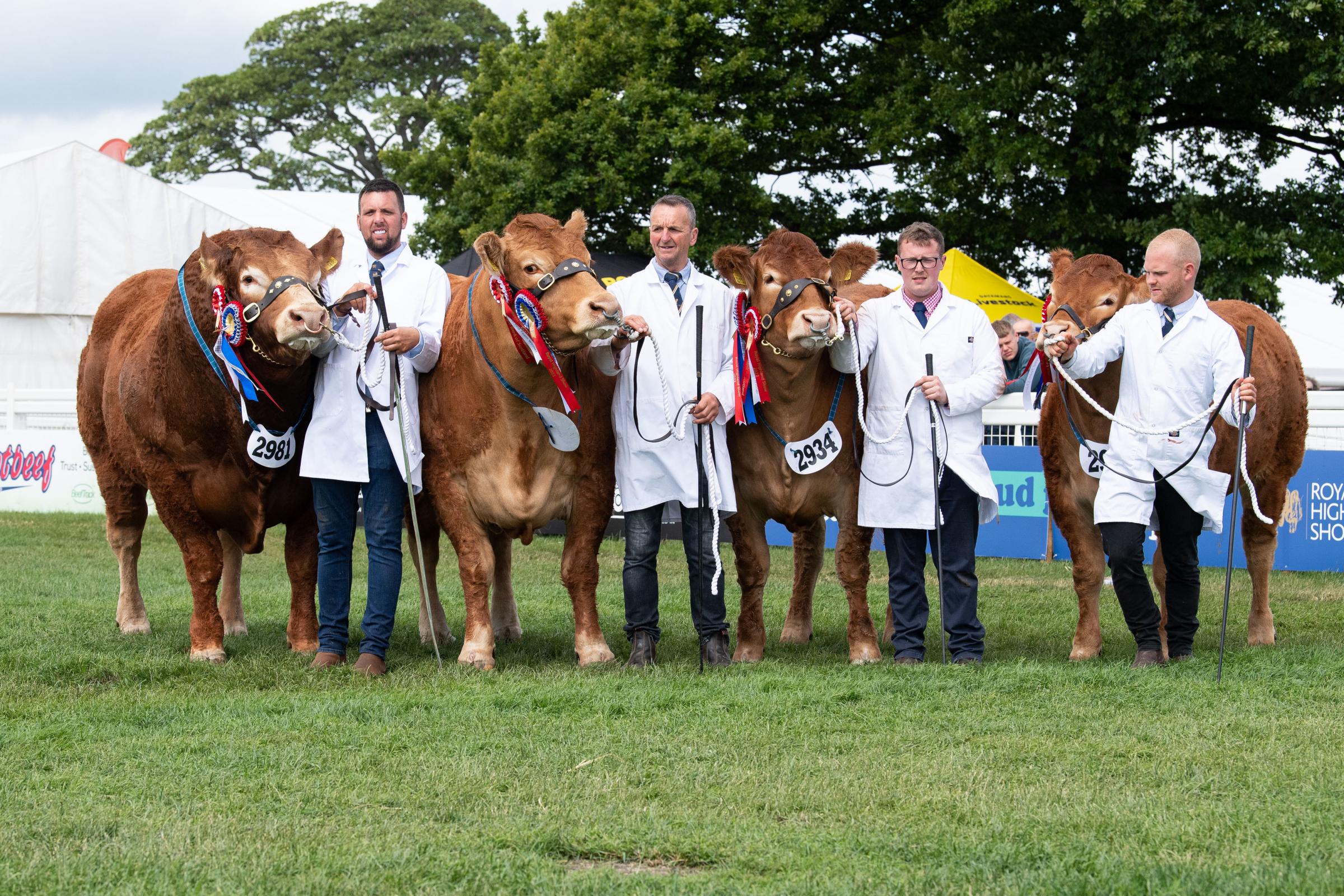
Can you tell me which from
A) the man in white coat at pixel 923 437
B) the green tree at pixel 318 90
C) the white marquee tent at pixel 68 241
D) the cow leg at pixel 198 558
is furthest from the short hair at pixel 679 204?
the green tree at pixel 318 90

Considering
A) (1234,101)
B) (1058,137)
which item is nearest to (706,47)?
(1058,137)

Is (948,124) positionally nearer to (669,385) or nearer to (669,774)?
(669,385)

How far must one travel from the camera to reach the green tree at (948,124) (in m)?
15.4

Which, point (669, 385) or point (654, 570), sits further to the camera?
point (654, 570)

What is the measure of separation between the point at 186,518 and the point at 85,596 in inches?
119

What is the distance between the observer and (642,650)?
22.1 feet

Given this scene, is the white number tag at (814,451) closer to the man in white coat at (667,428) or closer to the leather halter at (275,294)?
the man in white coat at (667,428)

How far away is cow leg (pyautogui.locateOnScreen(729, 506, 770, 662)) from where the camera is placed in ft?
23.0

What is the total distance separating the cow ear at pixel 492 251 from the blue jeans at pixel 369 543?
3.16ft

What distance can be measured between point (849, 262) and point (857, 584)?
1.62 m

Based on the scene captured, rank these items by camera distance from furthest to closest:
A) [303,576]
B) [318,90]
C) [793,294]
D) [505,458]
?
[318,90]
[303,576]
[505,458]
[793,294]

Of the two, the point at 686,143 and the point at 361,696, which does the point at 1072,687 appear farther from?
the point at 686,143

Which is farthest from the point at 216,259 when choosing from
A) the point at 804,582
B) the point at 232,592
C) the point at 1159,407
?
the point at 1159,407

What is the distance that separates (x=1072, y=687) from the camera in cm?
603
